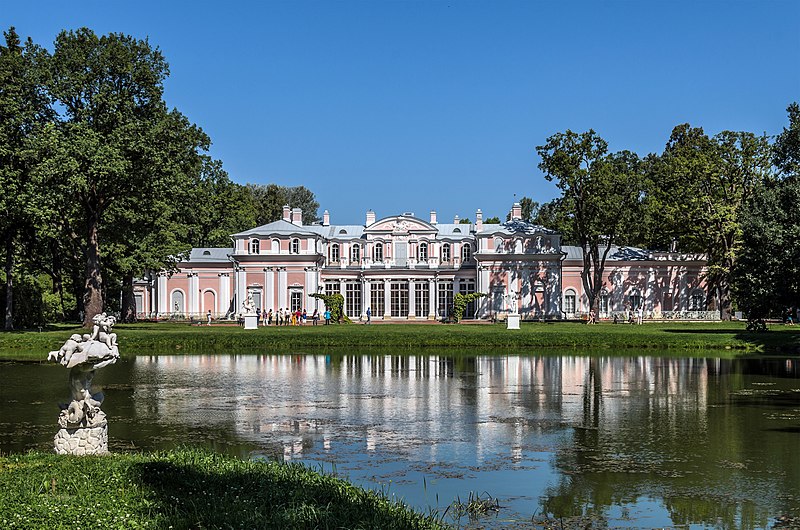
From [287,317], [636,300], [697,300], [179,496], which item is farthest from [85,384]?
[697,300]

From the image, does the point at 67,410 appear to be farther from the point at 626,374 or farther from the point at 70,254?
the point at 70,254

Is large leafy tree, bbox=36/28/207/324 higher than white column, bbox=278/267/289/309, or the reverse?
large leafy tree, bbox=36/28/207/324

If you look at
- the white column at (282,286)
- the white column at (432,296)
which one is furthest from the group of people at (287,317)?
the white column at (432,296)

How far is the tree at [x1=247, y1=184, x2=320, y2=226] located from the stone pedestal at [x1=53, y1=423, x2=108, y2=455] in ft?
236

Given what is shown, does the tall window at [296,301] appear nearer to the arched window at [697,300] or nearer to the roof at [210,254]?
the roof at [210,254]

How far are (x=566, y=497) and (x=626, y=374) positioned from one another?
1539 cm

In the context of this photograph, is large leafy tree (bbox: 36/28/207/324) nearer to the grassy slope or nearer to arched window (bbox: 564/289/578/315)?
the grassy slope

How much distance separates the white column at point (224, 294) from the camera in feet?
210

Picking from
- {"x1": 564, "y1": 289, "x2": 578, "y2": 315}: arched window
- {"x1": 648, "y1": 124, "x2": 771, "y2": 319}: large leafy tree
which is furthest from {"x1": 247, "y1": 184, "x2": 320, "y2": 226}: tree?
{"x1": 648, "y1": 124, "x2": 771, "y2": 319}: large leafy tree

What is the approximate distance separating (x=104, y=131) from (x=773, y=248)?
26046 mm

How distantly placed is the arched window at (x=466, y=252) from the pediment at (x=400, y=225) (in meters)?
2.50

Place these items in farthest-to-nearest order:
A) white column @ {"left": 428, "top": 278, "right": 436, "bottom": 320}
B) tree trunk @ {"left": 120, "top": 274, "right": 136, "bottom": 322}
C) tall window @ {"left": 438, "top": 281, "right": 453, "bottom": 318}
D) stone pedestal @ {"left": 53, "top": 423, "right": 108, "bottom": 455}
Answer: tall window @ {"left": 438, "top": 281, "right": 453, "bottom": 318}, white column @ {"left": 428, "top": 278, "right": 436, "bottom": 320}, tree trunk @ {"left": 120, "top": 274, "right": 136, "bottom": 322}, stone pedestal @ {"left": 53, "top": 423, "right": 108, "bottom": 455}

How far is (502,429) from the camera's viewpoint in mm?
14867

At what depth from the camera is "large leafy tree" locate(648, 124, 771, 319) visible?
52.5 meters
